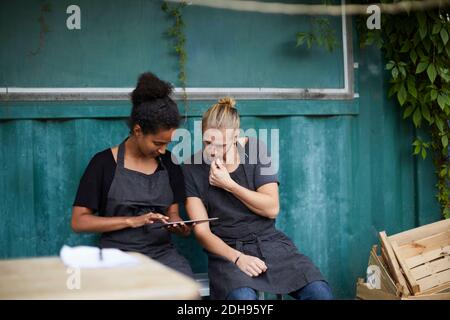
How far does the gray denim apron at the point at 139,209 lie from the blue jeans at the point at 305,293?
0.29 m

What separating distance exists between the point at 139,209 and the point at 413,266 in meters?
1.62

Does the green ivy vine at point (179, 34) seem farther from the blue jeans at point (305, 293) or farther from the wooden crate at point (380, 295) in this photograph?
the wooden crate at point (380, 295)

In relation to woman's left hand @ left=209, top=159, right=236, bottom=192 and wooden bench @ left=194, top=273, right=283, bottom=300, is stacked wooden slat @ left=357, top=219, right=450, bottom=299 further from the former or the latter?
woman's left hand @ left=209, top=159, right=236, bottom=192

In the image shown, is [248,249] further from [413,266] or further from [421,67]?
[421,67]

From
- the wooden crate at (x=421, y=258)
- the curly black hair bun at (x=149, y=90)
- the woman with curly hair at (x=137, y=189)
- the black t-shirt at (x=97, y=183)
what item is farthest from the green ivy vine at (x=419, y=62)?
the black t-shirt at (x=97, y=183)

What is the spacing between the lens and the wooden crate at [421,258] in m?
3.37

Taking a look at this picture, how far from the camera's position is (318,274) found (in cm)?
307

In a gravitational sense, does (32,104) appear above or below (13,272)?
above

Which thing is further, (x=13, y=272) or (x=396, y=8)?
(x=396, y=8)

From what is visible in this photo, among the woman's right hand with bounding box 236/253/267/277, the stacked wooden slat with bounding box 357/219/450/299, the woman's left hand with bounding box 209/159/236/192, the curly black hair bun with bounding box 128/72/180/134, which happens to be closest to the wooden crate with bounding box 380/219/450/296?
the stacked wooden slat with bounding box 357/219/450/299

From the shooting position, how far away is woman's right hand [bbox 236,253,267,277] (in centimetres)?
300

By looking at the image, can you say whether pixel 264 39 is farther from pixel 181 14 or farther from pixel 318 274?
pixel 318 274
